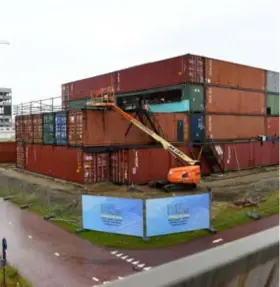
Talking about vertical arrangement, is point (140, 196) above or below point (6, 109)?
below

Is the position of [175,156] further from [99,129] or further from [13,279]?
[13,279]

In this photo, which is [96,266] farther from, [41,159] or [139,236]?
[41,159]

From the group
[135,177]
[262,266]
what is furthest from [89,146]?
[262,266]

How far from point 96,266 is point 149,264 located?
4.92 feet

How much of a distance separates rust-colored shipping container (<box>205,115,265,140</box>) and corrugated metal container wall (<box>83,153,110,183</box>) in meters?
8.68

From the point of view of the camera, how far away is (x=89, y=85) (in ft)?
115

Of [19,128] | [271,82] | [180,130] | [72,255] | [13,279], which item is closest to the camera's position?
[13,279]

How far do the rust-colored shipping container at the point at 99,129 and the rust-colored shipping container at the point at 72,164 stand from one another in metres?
0.82

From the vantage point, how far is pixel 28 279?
8500 mm

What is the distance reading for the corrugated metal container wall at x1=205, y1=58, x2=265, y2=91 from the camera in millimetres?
25817

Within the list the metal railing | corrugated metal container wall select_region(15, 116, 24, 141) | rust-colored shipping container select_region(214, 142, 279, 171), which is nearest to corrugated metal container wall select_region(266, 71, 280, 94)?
rust-colored shipping container select_region(214, 142, 279, 171)

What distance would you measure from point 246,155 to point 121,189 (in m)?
13.3

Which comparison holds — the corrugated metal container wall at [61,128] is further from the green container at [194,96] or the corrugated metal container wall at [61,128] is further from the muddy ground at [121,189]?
the green container at [194,96]

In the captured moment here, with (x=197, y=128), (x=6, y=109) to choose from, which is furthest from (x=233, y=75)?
(x=6, y=109)
